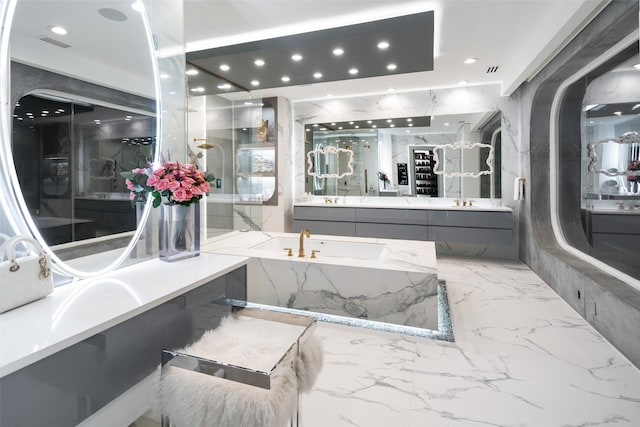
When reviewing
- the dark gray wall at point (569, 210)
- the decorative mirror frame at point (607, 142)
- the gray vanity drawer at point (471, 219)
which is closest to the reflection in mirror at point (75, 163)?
the dark gray wall at point (569, 210)

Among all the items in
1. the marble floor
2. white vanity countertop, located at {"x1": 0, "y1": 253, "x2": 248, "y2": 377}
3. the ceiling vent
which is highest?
the ceiling vent

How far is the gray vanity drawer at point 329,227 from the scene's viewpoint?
4.98m

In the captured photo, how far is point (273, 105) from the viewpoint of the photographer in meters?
5.27

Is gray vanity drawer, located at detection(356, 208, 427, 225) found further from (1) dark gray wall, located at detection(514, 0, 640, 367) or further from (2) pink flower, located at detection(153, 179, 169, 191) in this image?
(2) pink flower, located at detection(153, 179, 169, 191)

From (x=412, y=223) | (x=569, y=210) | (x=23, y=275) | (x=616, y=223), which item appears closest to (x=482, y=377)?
(x=616, y=223)

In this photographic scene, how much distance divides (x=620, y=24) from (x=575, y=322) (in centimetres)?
226

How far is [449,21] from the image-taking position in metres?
2.81

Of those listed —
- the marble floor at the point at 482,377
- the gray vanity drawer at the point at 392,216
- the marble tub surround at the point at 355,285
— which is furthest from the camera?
the gray vanity drawer at the point at 392,216

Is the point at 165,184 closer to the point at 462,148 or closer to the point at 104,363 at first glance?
the point at 104,363

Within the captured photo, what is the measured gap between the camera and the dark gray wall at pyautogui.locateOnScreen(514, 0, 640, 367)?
6.98ft

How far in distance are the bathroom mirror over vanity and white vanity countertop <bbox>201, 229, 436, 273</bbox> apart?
217 centimetres

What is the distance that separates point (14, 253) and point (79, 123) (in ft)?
1.86

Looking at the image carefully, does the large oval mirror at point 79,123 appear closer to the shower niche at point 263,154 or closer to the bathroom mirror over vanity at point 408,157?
the shower niche at point 263,154

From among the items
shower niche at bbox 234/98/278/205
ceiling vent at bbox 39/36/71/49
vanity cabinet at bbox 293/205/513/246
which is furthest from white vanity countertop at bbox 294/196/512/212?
ceiling vent at bbox 39/36/71/49
